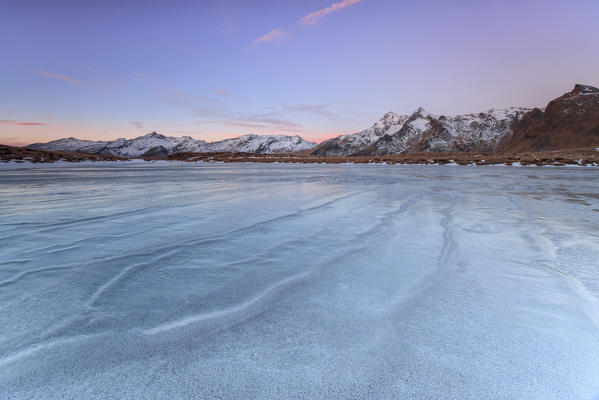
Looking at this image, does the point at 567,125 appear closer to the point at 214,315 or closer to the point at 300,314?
the point at 300,314

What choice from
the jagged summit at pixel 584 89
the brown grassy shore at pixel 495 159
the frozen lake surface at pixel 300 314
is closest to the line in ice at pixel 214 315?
the frozen lake surface at pixel 300 314

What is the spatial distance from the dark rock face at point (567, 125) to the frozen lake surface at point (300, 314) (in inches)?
7919

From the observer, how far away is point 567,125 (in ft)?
552

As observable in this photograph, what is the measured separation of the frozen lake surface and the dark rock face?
201 meters

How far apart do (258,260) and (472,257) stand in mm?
2720

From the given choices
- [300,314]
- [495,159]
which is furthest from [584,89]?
[300,314]

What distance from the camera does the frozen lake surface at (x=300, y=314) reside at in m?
1.73

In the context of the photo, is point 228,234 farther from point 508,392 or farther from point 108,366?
point 508,392

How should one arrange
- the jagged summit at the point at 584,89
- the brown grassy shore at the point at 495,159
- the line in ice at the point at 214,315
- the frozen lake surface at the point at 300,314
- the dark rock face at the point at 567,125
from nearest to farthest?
the frozen lake surface at the point at 300,314, the line in ice at the point at 214,315, the brown grassy shore at the point at 495,159, the dark rock face at the point at 567,125, the jagged summit at the point at 584,89

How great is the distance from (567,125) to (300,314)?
22612cm

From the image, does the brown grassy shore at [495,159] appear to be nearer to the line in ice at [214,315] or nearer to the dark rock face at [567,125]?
the line in ice at [214,315]

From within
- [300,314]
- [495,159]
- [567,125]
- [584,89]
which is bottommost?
[300,314]

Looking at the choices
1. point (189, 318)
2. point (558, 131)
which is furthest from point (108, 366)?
point (558, 131)

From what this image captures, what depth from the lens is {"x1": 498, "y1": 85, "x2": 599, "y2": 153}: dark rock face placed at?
15762cm
